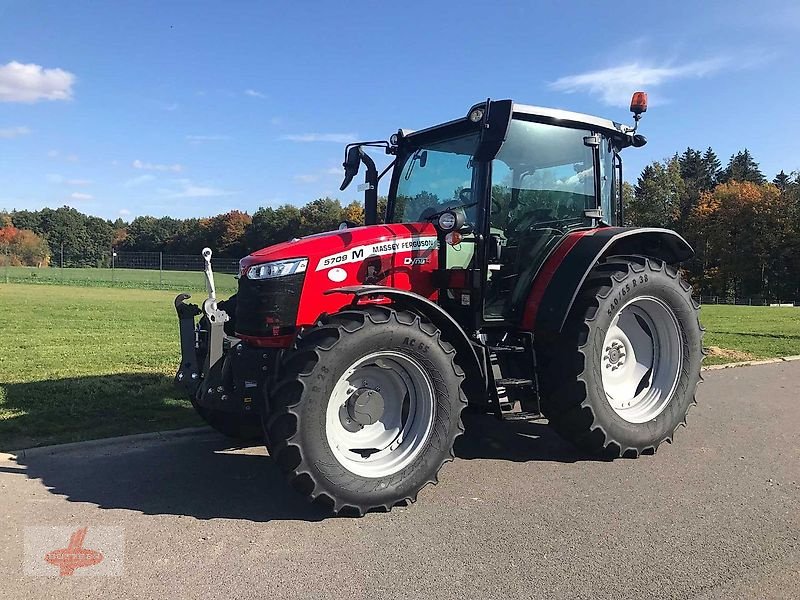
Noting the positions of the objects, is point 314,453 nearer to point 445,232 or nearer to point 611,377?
point 445,232

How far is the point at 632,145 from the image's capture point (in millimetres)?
6137

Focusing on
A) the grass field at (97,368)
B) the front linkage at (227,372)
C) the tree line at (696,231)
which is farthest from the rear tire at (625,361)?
the tree line at (696,231)

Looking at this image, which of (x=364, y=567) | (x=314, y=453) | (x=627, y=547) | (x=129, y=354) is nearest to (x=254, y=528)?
(x=314, y=453)

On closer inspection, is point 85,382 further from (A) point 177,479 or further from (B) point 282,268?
(B) point 282,268

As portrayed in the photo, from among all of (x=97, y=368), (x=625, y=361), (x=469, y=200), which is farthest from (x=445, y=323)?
(x=97, y=368)

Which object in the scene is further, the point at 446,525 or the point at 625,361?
the point at 625,361

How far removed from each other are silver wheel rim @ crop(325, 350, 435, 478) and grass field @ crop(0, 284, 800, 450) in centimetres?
235

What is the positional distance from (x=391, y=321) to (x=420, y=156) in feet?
6.95

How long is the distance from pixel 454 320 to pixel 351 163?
6.40 feet

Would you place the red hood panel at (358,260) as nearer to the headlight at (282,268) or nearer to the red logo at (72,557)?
the headlight at (282,268)

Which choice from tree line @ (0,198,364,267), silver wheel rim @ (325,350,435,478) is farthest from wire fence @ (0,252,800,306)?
silver wheel rim @ (325,350,435,478)

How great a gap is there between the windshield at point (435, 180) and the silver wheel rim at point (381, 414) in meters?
1.39

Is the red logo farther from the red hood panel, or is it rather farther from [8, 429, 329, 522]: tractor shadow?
the red hood panel

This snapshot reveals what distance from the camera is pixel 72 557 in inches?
136
